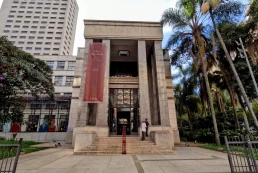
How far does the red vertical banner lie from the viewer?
41.9 feet

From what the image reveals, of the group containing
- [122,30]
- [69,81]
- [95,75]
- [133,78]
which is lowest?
[95,75]

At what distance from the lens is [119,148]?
393 inches

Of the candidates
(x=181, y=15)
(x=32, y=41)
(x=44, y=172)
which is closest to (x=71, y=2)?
(x=32, y=41)

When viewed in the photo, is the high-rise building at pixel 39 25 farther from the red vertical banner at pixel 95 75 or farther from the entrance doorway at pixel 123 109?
the red vertical banner at pixel 95 75

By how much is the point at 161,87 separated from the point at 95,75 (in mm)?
6601

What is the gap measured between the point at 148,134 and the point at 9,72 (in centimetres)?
1063

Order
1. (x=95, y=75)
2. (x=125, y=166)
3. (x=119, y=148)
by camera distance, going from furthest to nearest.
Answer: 1. (x=95, y=75)
2. (x=119, y=148)
3. (x=125, y=166)

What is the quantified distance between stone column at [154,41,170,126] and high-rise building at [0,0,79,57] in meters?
56.9

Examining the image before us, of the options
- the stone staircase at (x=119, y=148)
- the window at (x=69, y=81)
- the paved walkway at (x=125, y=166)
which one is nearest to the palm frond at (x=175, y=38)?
the stone staircase at (x=119, y=148)

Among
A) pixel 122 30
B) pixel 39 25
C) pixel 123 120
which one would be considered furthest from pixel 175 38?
pixel 39 25

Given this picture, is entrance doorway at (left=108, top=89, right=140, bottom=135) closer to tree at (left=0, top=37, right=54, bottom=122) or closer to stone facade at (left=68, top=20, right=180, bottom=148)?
stone facade at (left=68, top=20, right=180, bottom=148)

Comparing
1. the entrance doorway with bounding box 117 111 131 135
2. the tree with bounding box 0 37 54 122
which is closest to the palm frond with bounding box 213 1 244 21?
the entrance doorway with bounding box 117 111 131 135

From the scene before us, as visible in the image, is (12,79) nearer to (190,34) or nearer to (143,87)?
(143,87)

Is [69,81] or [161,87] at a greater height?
[69,81]
